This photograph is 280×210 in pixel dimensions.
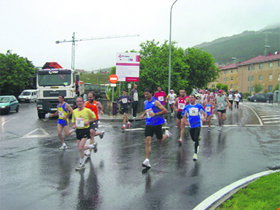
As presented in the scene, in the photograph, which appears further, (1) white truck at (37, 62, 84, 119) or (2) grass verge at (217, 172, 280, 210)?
(1) white truck at (37, 62, 84, 119)

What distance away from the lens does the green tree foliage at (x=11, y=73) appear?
136 ft

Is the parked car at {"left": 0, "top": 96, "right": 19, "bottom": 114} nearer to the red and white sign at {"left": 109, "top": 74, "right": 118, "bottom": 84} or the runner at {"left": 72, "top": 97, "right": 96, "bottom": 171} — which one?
the red and white sign at {"left": 109, "top": 74, "right": 118, "bottom": 84}

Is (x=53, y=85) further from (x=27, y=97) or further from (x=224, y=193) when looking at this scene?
(x=27, y=97)

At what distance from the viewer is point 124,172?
6703 mm

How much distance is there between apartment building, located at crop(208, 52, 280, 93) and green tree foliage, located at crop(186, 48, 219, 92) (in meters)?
24.5

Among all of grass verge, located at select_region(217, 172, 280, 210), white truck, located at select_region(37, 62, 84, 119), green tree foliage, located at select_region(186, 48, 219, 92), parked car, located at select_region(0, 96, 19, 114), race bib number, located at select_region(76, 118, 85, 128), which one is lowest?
grass verge, located at select_region(217, 172, 280, 210)

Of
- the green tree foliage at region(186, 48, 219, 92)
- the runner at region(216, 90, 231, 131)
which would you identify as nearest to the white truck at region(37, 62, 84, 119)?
the runner at region(216, 90, 231, 131)

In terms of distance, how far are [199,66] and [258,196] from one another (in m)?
48.5

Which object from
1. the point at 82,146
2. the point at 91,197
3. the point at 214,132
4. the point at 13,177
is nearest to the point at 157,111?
the point at 82,146

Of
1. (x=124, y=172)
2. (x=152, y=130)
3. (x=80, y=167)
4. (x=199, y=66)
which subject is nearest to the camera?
(x=124, y=172)

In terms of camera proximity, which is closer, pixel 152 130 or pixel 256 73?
pixel 152 130

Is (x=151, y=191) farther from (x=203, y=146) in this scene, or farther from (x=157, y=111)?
(x=203, y=146)

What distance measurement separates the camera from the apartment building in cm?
6919

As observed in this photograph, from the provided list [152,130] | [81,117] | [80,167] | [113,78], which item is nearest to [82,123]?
[81,117]
